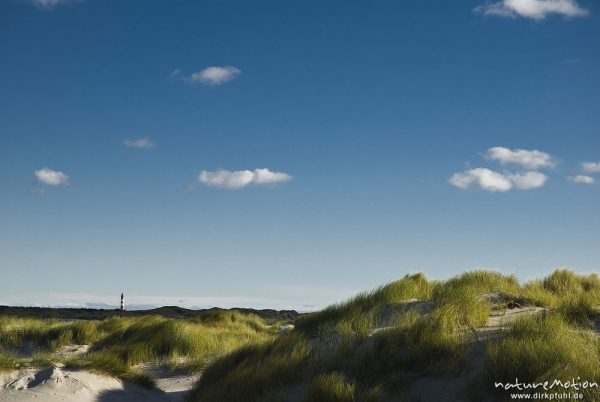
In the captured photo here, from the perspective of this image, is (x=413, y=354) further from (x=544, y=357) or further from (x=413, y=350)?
(x=544, y=357)

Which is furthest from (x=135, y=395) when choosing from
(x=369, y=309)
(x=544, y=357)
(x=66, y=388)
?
(x=544, y=357)

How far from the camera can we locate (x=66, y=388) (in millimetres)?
8398

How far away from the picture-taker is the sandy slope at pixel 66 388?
8.19 metres

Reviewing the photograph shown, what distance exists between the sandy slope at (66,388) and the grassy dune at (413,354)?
1111 millimetres

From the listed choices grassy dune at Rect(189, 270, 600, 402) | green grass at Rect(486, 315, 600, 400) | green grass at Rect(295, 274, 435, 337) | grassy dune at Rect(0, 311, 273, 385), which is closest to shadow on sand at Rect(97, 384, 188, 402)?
grassy dune at Rect(0, 311, 273, 385)

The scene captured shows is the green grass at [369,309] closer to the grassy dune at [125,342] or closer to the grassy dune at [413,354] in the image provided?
the grassy dune at [413,354]

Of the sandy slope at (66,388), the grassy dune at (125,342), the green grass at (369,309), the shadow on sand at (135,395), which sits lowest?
the shadow on sand at (135,395)

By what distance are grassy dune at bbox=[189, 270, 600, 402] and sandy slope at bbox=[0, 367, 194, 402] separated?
1111mm

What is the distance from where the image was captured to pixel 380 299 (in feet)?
34.8

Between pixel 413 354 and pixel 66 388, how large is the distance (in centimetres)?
510

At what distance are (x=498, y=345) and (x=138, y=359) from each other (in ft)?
28.4

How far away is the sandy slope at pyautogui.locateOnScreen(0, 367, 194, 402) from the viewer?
26.9 ft

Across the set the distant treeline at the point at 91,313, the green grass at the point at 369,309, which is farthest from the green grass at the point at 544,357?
the distant treeline at the point at 91,313

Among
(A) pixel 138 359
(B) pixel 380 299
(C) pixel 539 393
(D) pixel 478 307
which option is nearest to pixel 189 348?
(A) pixel 138 359
